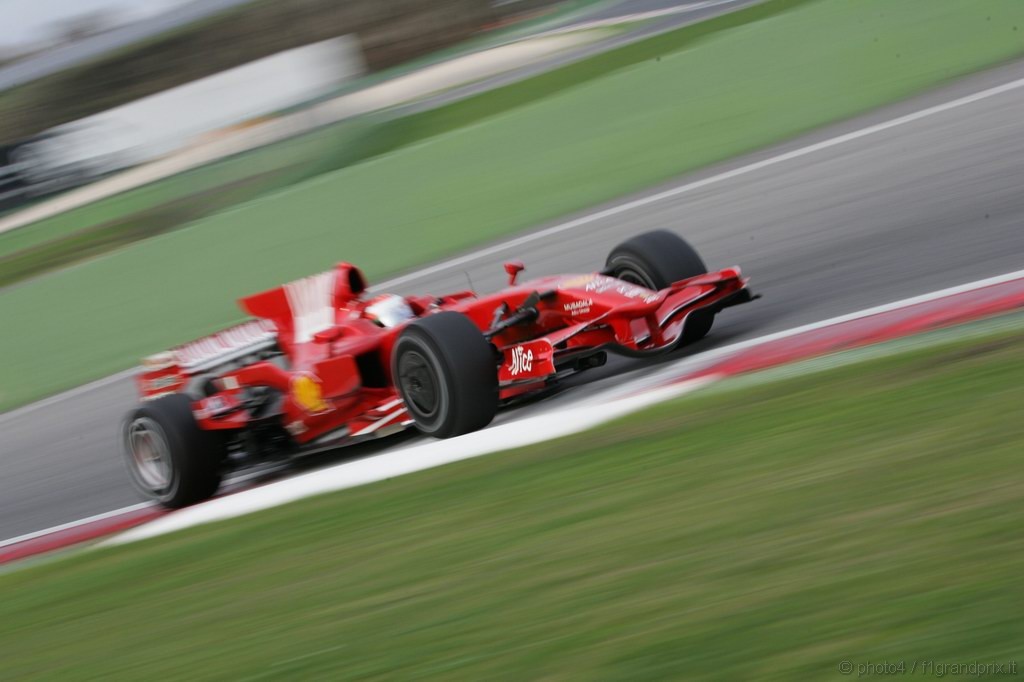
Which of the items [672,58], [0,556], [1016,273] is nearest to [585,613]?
[1016,273]

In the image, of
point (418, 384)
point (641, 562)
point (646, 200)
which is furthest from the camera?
point (646, 200)

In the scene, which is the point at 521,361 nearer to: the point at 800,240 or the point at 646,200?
the point at 800,240

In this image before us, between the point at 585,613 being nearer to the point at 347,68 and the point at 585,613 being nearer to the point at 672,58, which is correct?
the point at 672,58

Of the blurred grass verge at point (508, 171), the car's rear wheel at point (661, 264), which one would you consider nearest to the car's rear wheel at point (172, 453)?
the car's rear wheel at point (661, 264)

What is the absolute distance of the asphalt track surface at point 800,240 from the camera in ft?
21.6

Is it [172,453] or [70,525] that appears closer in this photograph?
[172,453]

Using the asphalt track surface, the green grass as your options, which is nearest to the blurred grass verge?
the asphalt track surface

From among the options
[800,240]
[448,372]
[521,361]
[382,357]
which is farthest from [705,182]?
[448,372]

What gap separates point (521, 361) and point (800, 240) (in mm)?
2958

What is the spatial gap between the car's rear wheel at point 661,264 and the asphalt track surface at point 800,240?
126 mm

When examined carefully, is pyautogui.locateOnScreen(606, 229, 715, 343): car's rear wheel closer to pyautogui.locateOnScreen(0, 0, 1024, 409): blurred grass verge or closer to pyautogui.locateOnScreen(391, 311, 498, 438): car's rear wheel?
pyautogui.locateOnScreen(391, 311, 498, 438): car's rear wheel

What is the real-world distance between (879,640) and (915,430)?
1.40 metres

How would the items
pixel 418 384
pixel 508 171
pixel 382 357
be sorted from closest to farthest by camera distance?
1. pixel 418 384
2. pixel 382 357
3. pixel 508 171

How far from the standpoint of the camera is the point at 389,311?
252 inches
